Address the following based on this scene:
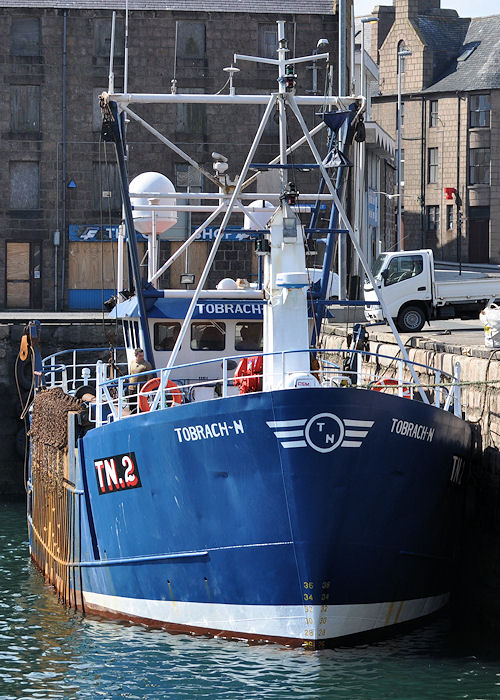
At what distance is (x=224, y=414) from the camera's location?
12.6 m

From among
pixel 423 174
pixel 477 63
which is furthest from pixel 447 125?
pixel 477 63

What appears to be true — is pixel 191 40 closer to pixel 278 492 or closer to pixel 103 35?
pixel 103 35

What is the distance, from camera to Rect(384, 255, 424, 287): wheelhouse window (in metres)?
29.7

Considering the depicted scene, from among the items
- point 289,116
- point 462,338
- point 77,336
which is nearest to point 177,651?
point 462,338

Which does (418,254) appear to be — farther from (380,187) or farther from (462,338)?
(380,187)

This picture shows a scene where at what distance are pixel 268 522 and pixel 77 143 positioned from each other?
3151 cm

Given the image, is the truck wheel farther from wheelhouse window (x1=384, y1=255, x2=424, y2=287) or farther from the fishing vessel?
the fishing vessel

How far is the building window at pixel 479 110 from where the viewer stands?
2672 inches

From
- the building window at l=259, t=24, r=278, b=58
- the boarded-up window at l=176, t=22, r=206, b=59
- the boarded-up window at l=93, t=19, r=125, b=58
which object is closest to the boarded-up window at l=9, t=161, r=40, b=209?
the boarded-up window at l=93, t=19, r=125, b=58

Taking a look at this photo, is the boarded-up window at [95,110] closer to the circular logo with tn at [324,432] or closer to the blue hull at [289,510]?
the blue hull at [289,510]

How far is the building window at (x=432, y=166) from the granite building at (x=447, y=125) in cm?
5

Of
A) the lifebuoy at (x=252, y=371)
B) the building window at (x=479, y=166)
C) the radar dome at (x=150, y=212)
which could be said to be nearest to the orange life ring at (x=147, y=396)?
the lifebuoy at (x=252, y=371)

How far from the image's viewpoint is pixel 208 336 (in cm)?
1672

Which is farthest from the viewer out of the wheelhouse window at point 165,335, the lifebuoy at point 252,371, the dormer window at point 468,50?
the dormer window at point 468,50
